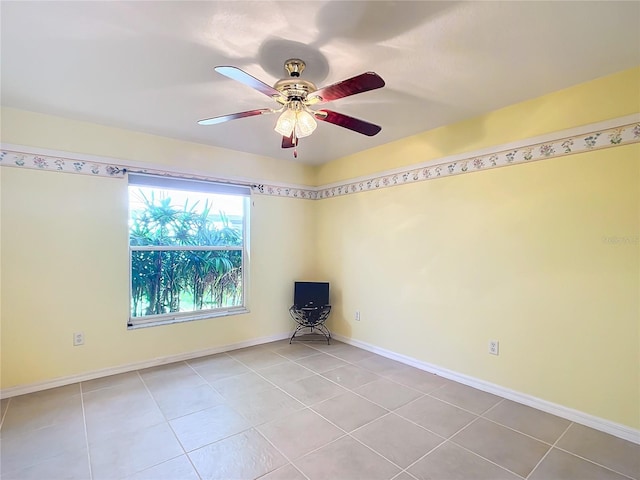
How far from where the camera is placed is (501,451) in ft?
6.40

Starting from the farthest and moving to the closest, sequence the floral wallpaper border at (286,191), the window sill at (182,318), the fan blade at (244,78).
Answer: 1. the floral wallpaper border at (286,191)
2. the window sill at (182,318)
3. the fan blade at (244,78)

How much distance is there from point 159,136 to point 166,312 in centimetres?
186

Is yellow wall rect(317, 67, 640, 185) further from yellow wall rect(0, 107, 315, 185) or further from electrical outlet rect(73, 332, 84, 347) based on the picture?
electrical outlet rect(73, 332, 84, 347)

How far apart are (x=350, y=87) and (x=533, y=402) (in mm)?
2627

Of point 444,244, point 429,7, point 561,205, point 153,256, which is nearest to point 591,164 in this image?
point 561,205

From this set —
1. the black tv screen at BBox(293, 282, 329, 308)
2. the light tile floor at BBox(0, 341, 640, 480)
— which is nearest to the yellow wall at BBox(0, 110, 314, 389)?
the light tile floor at BBox(0, 341, 640, 480)

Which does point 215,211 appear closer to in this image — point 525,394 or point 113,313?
point 113,313

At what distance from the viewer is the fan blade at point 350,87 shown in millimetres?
1523

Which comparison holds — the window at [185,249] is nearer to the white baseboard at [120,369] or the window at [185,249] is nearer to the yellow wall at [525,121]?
the white baseboard at [120,369]

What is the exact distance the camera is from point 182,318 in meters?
3.56

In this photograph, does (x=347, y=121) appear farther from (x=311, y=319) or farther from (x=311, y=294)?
(x=311, y=319)

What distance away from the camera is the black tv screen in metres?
4.15

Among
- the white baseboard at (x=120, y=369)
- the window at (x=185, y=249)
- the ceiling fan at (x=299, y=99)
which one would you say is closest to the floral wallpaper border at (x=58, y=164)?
the window at (x=185, y=249)

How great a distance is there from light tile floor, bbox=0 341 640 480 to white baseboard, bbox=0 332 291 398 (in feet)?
0.28
